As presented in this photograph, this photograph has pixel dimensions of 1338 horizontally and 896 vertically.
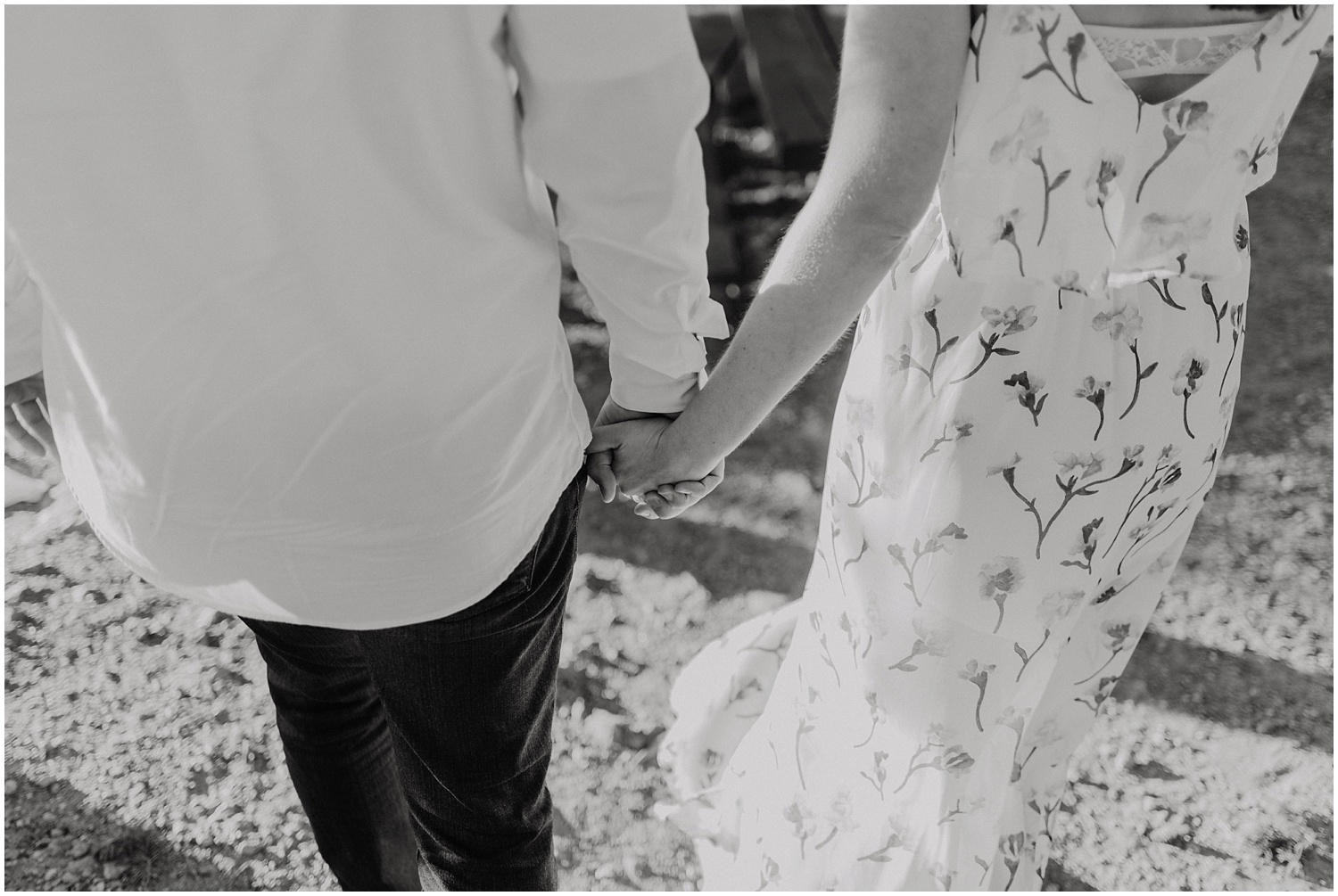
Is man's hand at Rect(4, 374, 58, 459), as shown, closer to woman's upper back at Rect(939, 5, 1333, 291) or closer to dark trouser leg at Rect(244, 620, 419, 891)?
dark trouser leg at Rect(244, 620, 419, 891)

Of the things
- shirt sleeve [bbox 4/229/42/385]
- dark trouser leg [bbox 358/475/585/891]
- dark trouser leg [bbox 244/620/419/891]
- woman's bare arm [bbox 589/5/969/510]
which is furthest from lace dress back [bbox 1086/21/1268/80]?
shirt sleeve [bbox 4/229/42/385]

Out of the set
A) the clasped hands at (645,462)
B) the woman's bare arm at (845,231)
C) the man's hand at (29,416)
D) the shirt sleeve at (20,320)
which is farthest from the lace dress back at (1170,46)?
the man's hand at (29,416)

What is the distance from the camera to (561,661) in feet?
7.67

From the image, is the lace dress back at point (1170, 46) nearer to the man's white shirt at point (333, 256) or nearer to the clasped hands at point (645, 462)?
the man's white shirt at point (333, 256)

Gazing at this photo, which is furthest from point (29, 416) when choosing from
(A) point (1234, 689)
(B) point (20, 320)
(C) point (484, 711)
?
(A) point (1234, 689)

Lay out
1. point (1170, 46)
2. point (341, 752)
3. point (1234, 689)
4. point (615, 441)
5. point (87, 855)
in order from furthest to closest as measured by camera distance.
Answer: point (1234, 689), point (87, 855), point (341, 752), point (615, 441), point (1170, 46)

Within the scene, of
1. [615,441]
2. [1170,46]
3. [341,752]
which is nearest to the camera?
[1170,46]

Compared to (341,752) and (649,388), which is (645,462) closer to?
(649,388)

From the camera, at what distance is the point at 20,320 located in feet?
3.72

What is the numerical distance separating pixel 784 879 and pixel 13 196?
1.53 m

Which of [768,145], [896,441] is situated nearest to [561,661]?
[896,441]

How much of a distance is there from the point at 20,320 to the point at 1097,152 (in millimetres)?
1210

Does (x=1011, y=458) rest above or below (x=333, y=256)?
below

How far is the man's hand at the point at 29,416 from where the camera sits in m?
1.26
